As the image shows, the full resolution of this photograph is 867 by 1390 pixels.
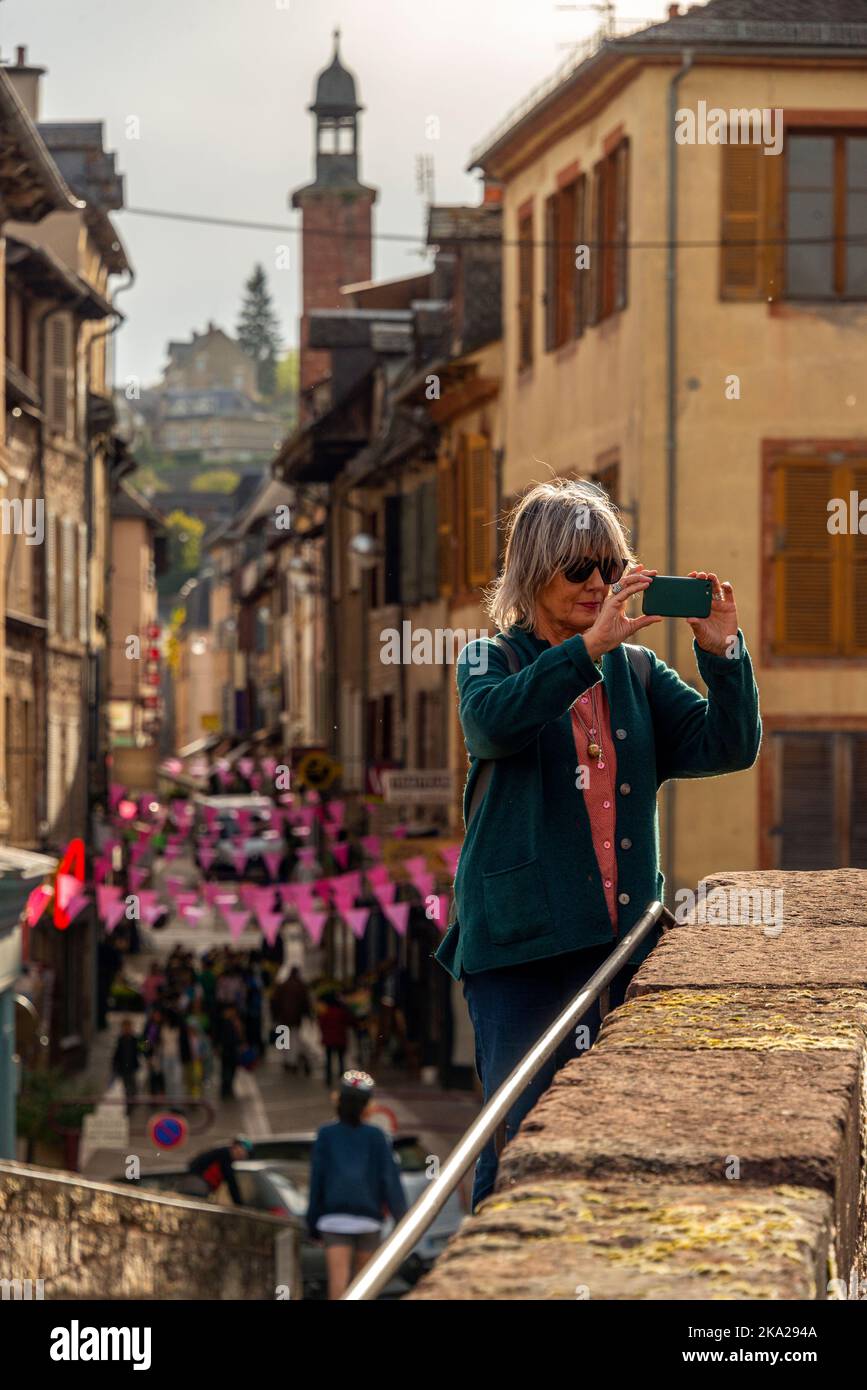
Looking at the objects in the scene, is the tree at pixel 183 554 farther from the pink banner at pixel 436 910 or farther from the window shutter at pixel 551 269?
the window shutter at pixel 551 269

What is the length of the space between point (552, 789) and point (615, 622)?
1.35 ft

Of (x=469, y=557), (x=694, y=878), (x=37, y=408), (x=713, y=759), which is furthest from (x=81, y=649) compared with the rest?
(x=713, y=759)

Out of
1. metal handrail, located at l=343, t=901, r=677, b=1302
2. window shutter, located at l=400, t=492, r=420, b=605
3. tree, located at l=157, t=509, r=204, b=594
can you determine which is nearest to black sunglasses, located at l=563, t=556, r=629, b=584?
metal handrail, located at l=343, t=901, r=677, b=1302

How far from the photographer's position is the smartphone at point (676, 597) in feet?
14.1

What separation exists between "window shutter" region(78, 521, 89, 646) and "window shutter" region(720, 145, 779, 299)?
21692 mm

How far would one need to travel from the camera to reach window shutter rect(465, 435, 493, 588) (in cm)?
2889

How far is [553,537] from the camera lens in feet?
14.2

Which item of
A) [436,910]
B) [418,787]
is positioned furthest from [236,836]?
[436,910]

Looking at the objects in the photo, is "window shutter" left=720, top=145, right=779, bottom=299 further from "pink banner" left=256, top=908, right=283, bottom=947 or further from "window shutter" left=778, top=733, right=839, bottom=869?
"pink banner" left=256, top=908, right=283, bottom=947

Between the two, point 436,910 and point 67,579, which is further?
point 67,579

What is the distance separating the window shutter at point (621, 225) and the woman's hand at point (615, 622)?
1820 cm

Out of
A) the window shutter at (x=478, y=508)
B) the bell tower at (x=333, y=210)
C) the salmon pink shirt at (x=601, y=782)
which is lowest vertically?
the salmon pink shirt at (x=601, y=782)

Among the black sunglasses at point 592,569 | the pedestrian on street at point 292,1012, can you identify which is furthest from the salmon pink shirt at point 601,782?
the pedestrian on street at point 292,1012

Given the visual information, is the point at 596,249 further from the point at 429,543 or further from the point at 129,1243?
the point at 129,1243
